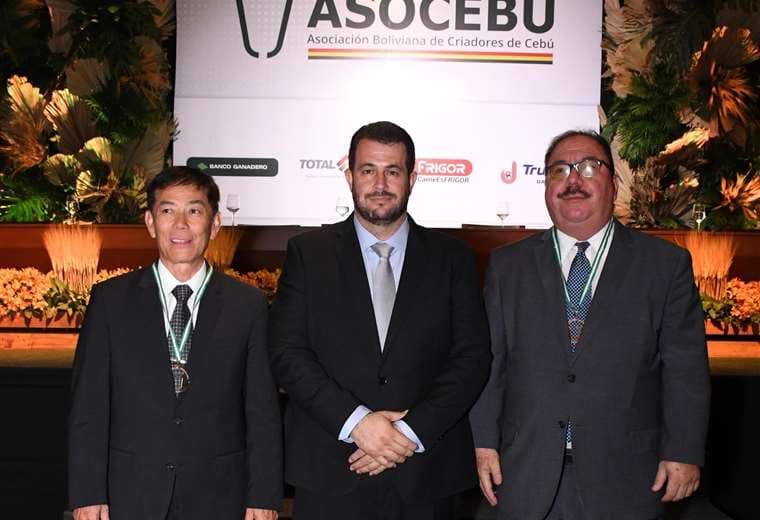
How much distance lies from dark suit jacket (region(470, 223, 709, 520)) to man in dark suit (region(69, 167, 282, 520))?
0.67 m

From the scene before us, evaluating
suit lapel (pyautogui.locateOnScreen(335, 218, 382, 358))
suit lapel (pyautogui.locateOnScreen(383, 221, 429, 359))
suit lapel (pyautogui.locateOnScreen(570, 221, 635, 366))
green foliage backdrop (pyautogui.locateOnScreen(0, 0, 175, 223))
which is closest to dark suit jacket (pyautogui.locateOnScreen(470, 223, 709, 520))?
suit lapel (pyautogui.locateOnScreen(570, 221, 635, 366))

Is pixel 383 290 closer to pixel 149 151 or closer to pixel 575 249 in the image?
pixel 575 249

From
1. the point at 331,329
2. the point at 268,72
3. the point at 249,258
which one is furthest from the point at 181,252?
the point at 268,72

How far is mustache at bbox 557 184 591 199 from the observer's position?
2.31 metres

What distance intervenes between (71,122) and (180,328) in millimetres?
3757

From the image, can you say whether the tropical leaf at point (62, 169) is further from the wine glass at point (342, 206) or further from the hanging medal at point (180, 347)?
the hanging medal at point (180, 347)

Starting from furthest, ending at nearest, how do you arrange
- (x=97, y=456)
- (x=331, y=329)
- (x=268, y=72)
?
1. (x=268, y=72)
2. (x=331, y=329)
3. (x=97, y=456)

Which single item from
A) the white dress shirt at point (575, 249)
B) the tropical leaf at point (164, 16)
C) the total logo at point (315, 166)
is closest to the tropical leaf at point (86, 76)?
the tropical leaf at point (164, 16)

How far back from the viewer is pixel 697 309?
2252 millimetres

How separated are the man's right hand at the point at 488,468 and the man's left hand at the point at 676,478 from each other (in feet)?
1.34

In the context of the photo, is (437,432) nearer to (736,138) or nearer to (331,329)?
(331,329)

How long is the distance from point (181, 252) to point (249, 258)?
3.22m

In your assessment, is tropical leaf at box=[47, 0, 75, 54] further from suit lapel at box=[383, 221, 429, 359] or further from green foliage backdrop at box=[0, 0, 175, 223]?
suit lapel at box=[383, 221, 429, 359]

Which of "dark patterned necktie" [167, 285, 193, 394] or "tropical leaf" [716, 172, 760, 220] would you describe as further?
"tropical leaf" [716, 172, 760, 220]
